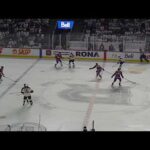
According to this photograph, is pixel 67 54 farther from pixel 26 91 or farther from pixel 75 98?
pixel 26 91

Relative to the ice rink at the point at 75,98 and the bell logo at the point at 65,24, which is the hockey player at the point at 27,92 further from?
the bell logo at the point at 65,24

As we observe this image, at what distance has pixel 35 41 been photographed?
30391 mm

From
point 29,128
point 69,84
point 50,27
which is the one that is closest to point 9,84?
point 69,84

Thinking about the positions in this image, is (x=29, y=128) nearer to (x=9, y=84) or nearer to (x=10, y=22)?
(x=9, y=84)

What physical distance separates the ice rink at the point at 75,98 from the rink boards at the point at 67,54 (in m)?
1.22

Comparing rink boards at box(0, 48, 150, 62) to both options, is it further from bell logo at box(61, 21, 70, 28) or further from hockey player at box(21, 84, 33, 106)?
hockey player at box(21, 84, 33, 106)

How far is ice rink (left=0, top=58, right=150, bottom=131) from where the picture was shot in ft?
55.1

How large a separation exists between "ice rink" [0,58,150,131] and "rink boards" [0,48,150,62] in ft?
3.99

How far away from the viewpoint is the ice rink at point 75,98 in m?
16.8

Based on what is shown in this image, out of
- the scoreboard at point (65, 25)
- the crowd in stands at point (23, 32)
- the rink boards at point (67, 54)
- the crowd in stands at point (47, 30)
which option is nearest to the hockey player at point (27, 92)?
the rink boards at point (67, 54)

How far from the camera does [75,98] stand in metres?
19.9

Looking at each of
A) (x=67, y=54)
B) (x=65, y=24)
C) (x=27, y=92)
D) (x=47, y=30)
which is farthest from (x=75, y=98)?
(x=47, y=30)

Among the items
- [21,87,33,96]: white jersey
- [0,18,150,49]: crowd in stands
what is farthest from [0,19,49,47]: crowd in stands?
[21,87,33,96]: white jersey

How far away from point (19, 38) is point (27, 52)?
1.77 meters
